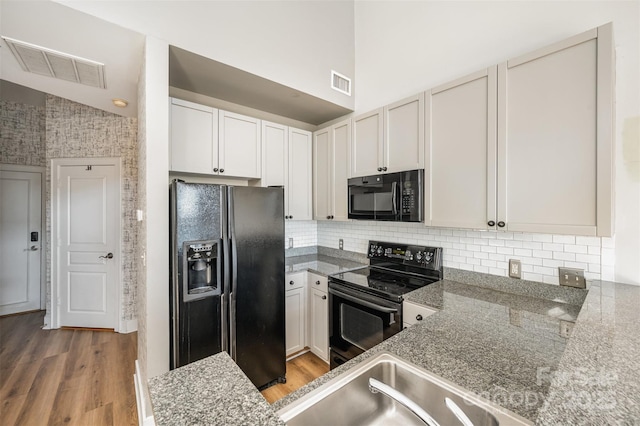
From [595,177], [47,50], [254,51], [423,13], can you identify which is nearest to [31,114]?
[47,50]

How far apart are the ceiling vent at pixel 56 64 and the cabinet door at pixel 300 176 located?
5.44 ft

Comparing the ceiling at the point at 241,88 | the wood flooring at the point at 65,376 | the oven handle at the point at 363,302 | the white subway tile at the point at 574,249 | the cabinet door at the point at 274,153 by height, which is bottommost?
the wood flooring at the point at 65,376

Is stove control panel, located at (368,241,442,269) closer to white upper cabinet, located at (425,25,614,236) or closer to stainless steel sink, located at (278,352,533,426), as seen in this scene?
white upper cabinet, located at (425,25,614,236)

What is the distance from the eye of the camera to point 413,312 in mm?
1745

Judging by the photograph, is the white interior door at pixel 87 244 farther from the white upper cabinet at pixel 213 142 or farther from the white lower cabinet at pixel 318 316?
the white lower cabinet at pixel 318 316

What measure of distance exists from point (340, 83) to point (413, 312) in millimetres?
2273

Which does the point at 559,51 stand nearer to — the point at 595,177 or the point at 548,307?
the point at 595,177

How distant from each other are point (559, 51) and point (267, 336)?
262cm

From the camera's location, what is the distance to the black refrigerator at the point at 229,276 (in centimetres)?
175

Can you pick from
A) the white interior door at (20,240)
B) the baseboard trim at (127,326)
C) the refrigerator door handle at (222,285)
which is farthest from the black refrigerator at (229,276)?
the white interior door at (20,240)

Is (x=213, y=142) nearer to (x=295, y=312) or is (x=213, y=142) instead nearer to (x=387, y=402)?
(x=295, y=312)

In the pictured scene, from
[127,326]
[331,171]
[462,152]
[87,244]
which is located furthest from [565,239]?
[87,244]

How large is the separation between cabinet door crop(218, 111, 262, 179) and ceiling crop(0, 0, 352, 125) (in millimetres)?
263

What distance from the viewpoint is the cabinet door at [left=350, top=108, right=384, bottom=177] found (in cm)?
234
